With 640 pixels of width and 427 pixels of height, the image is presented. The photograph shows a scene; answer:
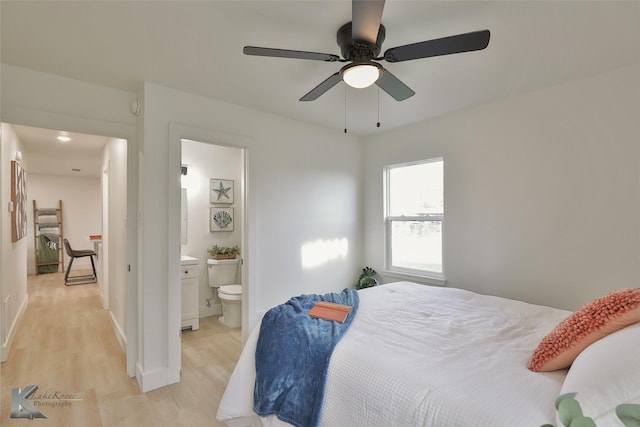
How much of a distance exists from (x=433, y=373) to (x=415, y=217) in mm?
2664

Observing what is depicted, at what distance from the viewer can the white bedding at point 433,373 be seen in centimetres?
112

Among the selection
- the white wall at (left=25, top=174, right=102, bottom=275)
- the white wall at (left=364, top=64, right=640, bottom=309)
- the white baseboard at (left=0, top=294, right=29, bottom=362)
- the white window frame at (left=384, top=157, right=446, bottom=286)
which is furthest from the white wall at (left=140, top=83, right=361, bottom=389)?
the white wall at (left=25, top=174, right=102, bottom=275)

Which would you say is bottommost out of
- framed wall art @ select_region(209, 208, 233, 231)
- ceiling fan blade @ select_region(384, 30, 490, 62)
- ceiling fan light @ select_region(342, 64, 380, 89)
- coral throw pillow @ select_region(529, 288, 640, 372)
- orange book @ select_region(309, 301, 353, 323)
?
orange book @ select_region(309, 301, 353, 323)

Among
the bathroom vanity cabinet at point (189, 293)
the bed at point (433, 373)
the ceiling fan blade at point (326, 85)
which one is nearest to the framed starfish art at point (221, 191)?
the bathroom vanity cabinet at point (189, 293)

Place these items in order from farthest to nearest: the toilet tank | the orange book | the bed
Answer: the toilet tank, the orange book, the bed

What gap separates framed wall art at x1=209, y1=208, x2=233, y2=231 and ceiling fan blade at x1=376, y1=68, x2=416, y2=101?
10.5 feet

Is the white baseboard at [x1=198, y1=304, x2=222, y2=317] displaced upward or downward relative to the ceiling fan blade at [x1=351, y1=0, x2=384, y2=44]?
downward

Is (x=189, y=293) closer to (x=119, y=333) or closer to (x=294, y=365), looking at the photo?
(x=119, y=333)

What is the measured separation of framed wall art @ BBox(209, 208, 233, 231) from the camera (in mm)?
4547

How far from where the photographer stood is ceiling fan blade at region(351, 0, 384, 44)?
4.38 ft

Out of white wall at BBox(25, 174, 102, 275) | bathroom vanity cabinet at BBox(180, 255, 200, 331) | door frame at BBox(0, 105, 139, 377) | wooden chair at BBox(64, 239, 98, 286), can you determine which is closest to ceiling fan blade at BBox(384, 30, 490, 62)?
door frame at BBox(0, 105, 139, 377)

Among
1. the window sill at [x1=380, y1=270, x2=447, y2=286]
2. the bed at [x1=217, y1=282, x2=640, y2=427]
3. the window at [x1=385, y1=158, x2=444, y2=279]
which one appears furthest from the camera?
the window at [x1=385, y1=158, x2=444, y2=279]

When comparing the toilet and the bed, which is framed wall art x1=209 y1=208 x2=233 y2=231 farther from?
the bed

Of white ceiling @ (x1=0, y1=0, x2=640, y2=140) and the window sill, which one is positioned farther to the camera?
the window sill
